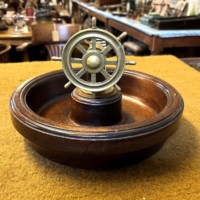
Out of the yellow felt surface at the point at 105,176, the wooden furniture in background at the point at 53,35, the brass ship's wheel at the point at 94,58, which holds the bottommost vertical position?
the wooden furniture in background at the point at 53,35

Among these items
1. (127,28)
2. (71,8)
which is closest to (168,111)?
(127,28)

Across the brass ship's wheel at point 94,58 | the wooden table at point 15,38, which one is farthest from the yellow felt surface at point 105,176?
the wooden table at point 15,38

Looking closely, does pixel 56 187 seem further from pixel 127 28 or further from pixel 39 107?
pixel 127 28

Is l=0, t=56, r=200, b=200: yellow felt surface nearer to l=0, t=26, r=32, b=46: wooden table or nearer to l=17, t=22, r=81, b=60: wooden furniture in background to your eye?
l=17, t=22, r=81, b=60: wooden furniture in background

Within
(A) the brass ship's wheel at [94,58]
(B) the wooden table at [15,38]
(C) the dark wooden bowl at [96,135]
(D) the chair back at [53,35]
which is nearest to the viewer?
(C) the dark wooden bowl at [96,135]

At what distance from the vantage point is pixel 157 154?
1.97 ft

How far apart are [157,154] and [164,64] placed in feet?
2.25

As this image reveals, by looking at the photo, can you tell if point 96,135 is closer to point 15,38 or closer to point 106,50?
point 106,50

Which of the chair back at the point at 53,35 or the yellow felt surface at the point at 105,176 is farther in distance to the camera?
the chair back at the point at 53,35

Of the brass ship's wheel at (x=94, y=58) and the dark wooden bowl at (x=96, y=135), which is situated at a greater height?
the brass ship's wheel at (x=94, y=58)

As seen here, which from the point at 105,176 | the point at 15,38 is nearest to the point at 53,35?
the point at 15,38

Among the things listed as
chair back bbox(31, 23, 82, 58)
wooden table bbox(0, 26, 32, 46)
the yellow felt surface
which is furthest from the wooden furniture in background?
the yellow felt surface

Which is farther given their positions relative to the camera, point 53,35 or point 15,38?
point 15,38

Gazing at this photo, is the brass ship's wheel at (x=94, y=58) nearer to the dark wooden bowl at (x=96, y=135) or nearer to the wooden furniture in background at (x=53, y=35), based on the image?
the dark wooden bowl at (x=96, y=135)
